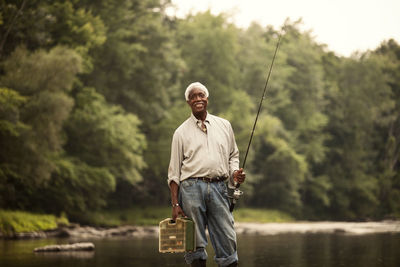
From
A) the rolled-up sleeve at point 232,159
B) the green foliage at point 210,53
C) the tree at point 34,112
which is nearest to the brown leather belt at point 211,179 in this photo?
the rolled-up sleeve at point 232,159

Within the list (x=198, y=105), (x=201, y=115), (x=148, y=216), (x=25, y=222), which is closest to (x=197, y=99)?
(x=198, y=105)

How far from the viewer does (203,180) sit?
5.95 metres

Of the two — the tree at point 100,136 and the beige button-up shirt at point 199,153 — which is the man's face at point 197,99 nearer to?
the beige button-up shirt at point 199,153

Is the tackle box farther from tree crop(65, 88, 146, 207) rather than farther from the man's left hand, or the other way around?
tree crop(65, 88, 146, 207)

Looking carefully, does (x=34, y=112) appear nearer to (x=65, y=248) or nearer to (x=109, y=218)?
(x=109, y=218)

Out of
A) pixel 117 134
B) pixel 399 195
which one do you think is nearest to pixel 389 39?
pixel 399 195

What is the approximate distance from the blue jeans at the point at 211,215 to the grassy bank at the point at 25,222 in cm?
1502

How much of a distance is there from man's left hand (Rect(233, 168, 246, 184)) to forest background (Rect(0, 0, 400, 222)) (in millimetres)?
16060

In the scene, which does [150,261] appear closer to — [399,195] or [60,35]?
[60,35]

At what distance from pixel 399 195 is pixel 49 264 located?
42.7m

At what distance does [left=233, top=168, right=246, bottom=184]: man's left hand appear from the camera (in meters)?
5.86

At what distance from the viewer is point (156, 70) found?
34594 mm

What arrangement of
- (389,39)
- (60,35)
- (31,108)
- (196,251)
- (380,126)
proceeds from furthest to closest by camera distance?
(389,39) < (380,126) < (60,35) < (31,108) < (196,251)

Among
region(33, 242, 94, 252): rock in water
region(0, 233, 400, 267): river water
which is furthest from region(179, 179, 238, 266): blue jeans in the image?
region(33, 242, 94, 252): rock in water
